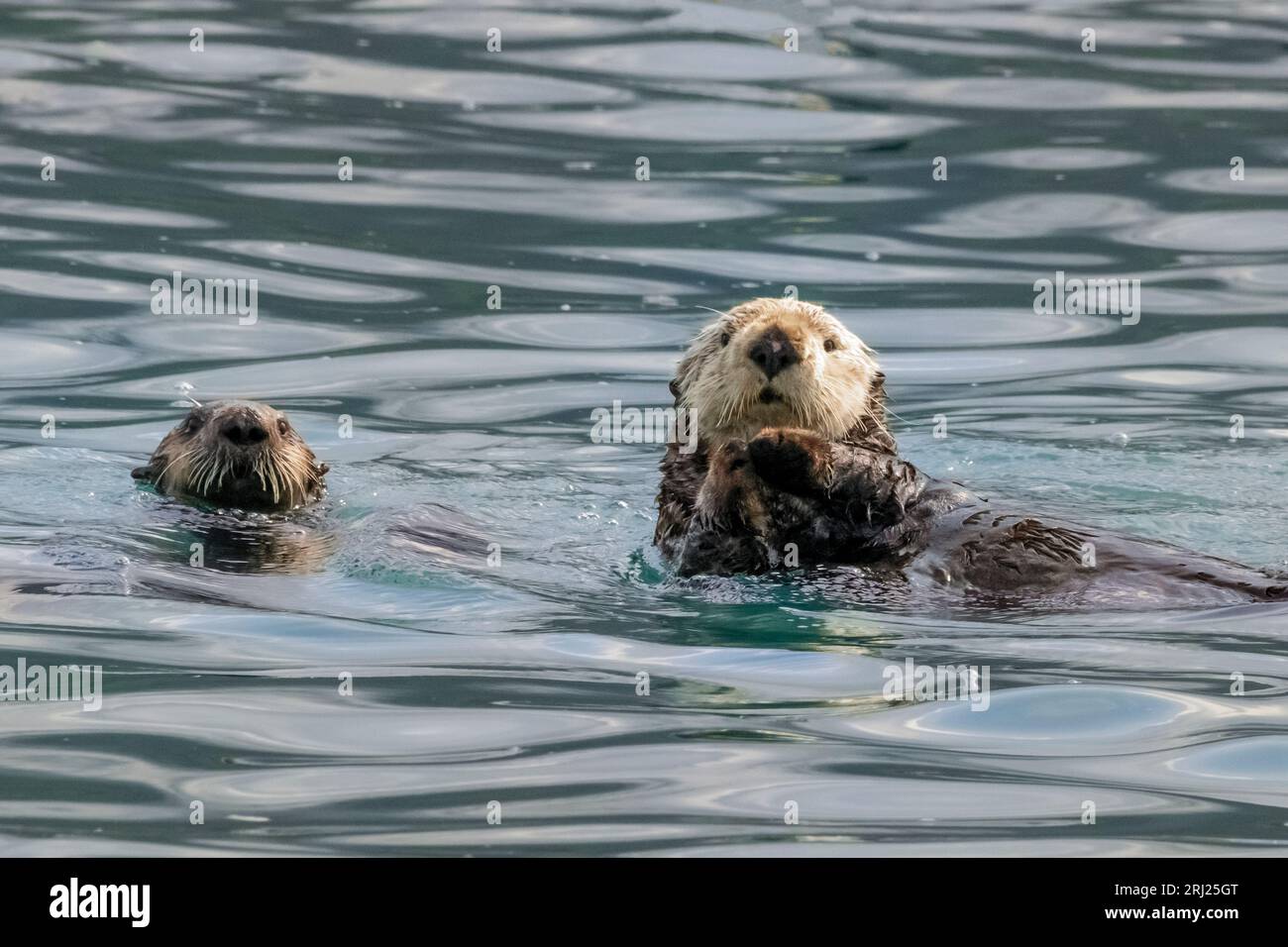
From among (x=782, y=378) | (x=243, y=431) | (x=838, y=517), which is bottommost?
(x=838, y=517)

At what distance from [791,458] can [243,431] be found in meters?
2.39

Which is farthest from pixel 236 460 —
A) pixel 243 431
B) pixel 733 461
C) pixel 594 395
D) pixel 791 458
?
pixel 594 395

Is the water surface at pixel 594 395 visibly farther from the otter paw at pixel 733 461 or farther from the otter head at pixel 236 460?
the otter paw at pixel 733 461

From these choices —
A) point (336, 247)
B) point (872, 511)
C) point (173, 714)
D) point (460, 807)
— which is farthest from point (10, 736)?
point (336, 247)

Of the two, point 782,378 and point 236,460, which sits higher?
point 782,378

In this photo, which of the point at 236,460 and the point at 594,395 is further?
the point at 594,395

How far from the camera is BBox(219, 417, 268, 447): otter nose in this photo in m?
7.39

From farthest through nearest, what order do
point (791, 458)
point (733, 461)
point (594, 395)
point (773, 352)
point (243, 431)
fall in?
point (594, 395), point (243, 431), point (773, 352), point (733, 461), point (791, 458)

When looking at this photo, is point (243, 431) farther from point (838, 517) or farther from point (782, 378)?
point (838, 517)

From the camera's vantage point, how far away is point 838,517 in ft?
20.6

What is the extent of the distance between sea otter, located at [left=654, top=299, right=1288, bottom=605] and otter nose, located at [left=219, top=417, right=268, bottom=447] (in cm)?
170

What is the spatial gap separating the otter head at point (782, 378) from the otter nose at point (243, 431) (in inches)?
64.4
